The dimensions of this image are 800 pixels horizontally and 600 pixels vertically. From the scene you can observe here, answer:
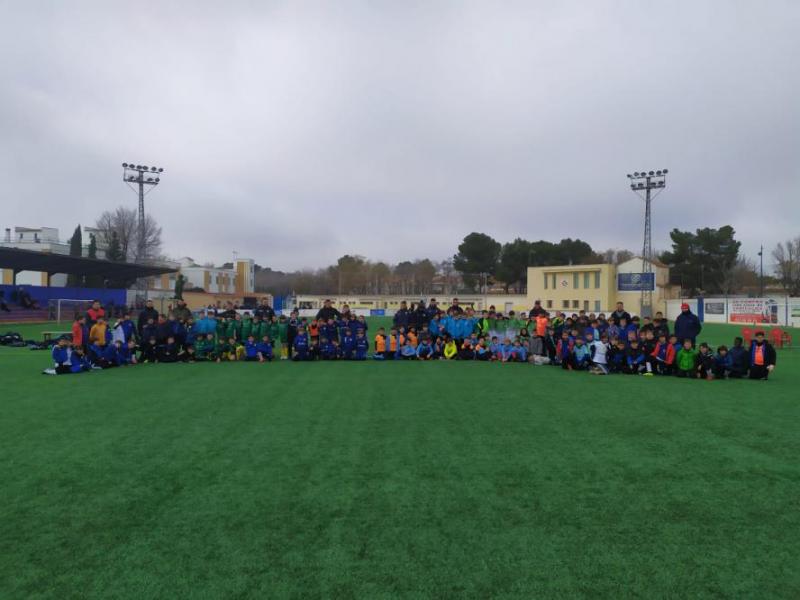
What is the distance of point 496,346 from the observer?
13953 millimetres

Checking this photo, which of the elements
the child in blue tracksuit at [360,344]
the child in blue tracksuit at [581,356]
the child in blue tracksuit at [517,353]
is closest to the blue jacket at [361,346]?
the child in blue tracksuit at [360,344]

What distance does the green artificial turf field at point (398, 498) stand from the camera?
293 cm

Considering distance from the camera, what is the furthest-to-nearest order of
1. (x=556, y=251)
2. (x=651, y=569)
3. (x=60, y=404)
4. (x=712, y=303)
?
(x=556, y=251)
(x=712, y=303)
(x=60, y=404)
(x=651, y=569)

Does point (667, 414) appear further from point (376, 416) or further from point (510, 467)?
point (376, 416)

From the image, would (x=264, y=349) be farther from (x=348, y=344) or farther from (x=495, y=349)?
(x=495, y=349)

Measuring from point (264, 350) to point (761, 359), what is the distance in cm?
1084

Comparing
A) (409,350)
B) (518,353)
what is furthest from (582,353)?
(409,350)

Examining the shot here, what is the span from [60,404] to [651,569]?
764cm

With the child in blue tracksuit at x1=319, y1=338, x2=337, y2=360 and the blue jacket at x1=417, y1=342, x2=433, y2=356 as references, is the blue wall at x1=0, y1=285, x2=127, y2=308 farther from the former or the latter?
the blue jacket at x1=417, y1=342, x2=433, y2=356

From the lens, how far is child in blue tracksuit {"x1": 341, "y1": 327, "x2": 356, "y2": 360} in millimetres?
13938

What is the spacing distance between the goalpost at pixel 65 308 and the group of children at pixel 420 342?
25510 mm

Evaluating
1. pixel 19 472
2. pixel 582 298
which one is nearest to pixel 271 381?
pixel 19 472

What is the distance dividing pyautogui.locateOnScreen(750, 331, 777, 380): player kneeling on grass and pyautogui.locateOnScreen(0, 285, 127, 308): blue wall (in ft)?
129

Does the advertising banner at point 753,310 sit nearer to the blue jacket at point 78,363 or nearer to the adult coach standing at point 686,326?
the adult coach standing at point 686,326
